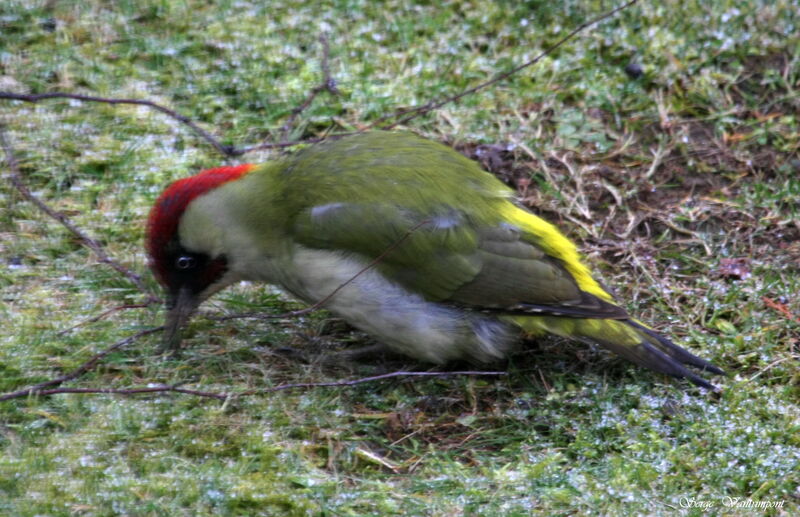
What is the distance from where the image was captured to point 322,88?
6.00m

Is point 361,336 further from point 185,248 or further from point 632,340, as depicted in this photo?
point 632,340

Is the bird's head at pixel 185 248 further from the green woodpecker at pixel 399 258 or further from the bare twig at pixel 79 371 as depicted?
the bare twig at pixel 79 371

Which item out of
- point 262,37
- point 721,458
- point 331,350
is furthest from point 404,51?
point 721,458

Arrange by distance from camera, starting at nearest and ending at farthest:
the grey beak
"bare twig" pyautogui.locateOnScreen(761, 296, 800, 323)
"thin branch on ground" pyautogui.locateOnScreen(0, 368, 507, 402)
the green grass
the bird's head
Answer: the green grass < "thin branch on ground" pyautogui.locateOnScreen(0, 368, 507, 402) < the bird's head < the grey beak < "bare twig" pyautogui.locateOnScreen(761, 296, 800, 323)

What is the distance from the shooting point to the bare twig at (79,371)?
3.90 m

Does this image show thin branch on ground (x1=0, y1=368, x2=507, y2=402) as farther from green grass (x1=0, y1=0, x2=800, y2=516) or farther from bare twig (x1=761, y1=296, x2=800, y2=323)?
bare twig (x1=761, y1=296, x2=800, y2=323)

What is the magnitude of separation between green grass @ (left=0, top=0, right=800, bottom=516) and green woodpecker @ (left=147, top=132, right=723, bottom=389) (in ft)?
0.71

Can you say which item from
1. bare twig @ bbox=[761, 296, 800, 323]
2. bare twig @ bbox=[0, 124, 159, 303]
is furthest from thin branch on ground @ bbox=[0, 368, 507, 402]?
bare twig @ bbox=[761, 296, 800, 323]

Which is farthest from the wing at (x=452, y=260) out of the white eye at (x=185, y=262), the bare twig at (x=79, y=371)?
the bare twig at (x=79, y=371)

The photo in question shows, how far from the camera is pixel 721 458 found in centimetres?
385

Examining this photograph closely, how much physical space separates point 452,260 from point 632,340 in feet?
2.60

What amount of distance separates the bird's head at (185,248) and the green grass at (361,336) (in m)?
0.20

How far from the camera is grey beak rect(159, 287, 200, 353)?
14.7 ft

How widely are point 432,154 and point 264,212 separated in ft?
2.57
